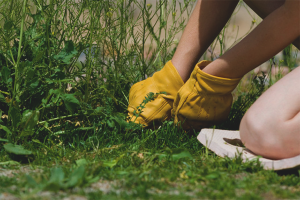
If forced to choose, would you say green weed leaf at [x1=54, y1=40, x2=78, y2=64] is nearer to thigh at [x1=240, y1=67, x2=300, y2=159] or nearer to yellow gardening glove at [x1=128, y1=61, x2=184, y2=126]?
yellow gardening glove at [x1=128, y1=61, x2=184, y2=126]

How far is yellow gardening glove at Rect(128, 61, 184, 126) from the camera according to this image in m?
1.90

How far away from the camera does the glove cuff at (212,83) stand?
1695 millimetres

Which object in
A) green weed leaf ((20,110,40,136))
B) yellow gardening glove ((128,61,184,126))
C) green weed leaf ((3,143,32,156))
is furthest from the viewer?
yellow gardening glove ((128,61,184,126))

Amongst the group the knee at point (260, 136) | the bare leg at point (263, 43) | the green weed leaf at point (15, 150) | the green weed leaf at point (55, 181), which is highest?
the bare leg at point (263, 43)

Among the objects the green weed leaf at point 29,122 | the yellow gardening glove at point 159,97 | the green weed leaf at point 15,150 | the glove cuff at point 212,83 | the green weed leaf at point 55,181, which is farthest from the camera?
the yellow gardening glove at point 159,97

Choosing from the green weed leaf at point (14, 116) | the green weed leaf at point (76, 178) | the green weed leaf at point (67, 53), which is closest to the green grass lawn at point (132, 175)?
the green weed leaf at point (76, 178)

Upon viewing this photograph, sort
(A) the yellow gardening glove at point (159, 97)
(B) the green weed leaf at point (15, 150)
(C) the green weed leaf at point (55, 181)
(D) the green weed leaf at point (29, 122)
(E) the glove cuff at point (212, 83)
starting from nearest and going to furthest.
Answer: (C) the green weed leaf at point (55, 181)
(B) the green weed leaf at point (15, 150)
(D) the green weed leaf at point (29, 122)
(E) the glove cuff at point (212, 83)
(A) the yellow gardening glove at point (159, 97)

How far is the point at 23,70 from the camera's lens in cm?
161

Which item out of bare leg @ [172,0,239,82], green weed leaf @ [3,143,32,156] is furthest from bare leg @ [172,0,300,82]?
green weed leaf @ [3,143,32,156]

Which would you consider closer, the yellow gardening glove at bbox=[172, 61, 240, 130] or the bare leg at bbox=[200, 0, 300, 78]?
the bare leg at bbox=[200, 0, 300, 78]

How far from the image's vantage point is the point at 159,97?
1925 mm

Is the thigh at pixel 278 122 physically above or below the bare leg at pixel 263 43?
below

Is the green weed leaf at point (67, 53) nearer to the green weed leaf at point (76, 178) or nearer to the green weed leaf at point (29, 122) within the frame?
the green weed leaf at point (29, 122)

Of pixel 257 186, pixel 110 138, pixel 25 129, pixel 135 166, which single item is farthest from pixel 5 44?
pixel 257 186
